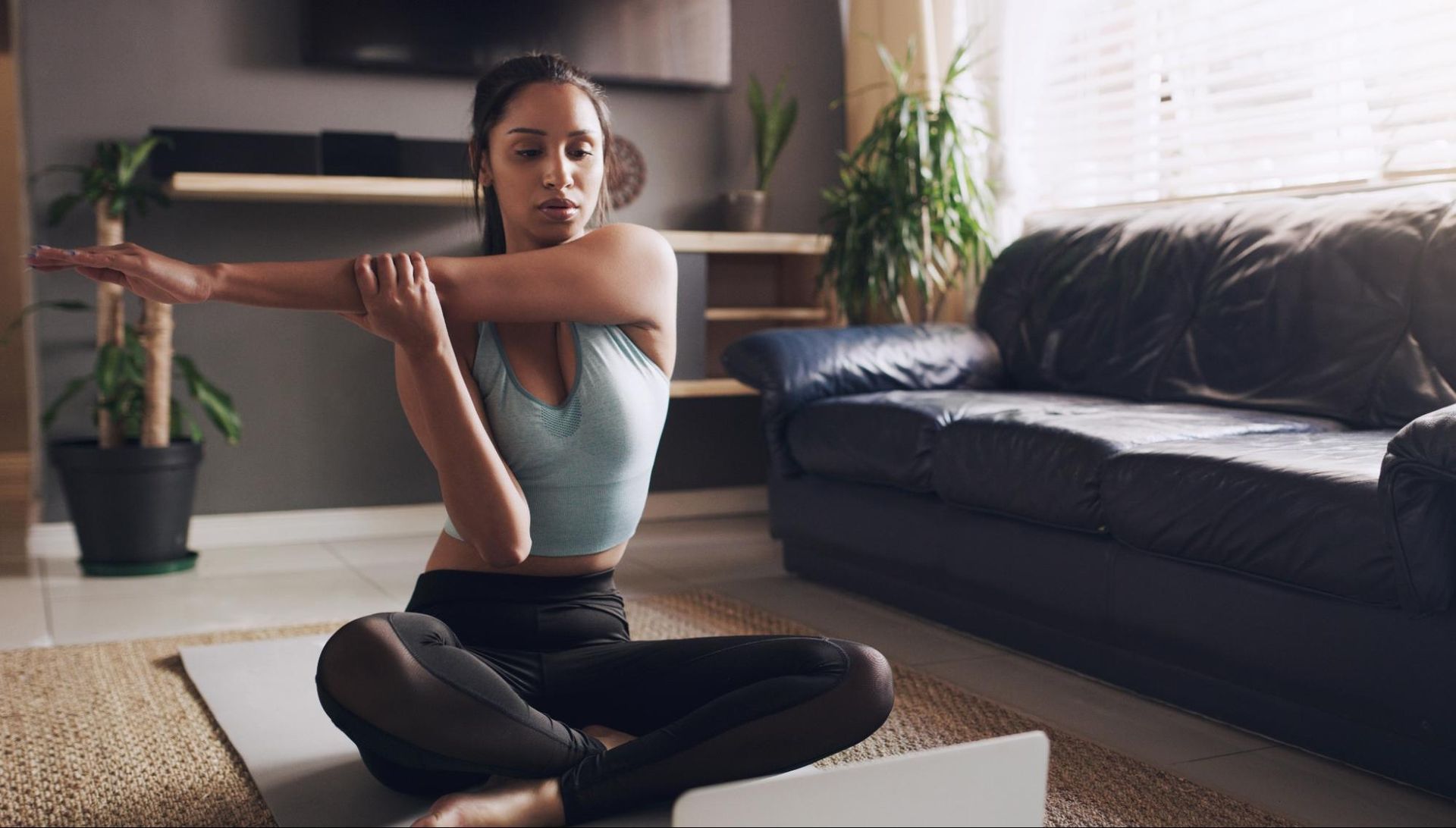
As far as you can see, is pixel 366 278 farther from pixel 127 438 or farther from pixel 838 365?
pixel 127 438

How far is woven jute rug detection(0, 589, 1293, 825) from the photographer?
1.67 metres

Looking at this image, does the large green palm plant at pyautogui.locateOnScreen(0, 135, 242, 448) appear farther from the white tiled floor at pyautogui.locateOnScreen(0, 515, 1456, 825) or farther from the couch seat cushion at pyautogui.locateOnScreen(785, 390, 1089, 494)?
the couch seat cushion at pyautogui.locateOnScreen(785, 390, 1089, 494)

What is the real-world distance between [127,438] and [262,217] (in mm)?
784

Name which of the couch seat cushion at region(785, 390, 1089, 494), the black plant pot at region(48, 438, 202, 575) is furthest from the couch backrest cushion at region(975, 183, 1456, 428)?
the black plant pot at region(48, 438, 202, 575)

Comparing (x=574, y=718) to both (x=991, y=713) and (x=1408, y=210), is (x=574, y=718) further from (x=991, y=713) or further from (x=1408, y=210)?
(x=1408, y=210)

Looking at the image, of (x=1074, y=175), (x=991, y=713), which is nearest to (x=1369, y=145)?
(x=1074, y=175)

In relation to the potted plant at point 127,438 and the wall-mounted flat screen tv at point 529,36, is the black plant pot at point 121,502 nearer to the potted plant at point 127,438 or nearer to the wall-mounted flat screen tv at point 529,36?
the potted plant at point 127,438

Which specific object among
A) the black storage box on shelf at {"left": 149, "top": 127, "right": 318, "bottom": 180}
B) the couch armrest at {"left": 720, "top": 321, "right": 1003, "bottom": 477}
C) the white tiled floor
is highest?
the black storage box on shelf at {"left": 149, "top": 127, "right": 318, "bottom": 180}

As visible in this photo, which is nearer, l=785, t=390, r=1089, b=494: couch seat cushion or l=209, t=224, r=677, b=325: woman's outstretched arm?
l=209, t=224, r=677, b=325: woman's outstretched arm

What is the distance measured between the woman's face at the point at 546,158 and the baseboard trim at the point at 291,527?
2.34 meters

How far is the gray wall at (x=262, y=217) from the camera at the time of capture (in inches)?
143

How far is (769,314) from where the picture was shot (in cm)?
432

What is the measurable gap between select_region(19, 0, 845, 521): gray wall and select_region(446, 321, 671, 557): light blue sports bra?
249 centimetres

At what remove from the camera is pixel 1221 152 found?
343cm
